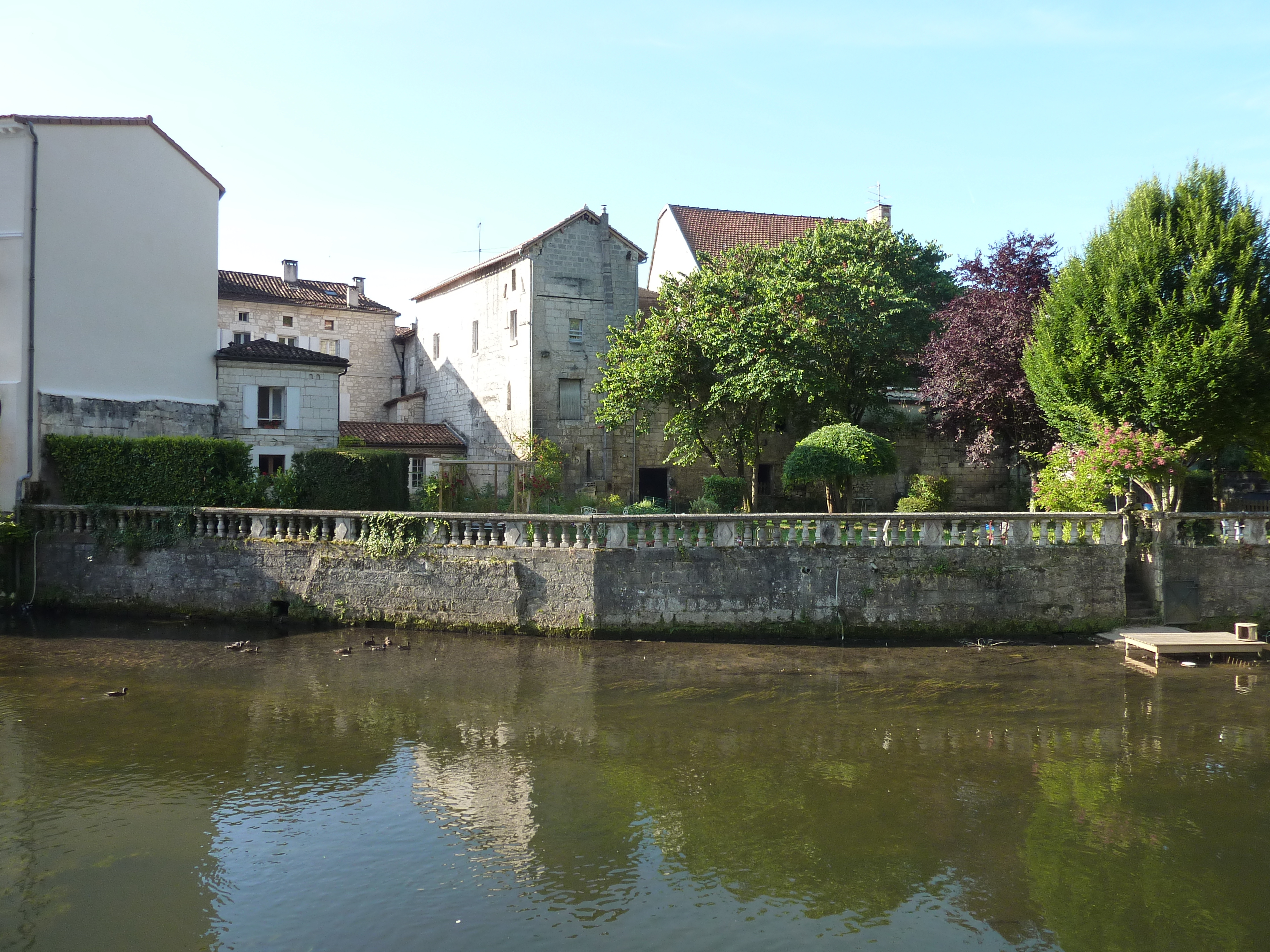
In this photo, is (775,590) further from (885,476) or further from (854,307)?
(885,476)

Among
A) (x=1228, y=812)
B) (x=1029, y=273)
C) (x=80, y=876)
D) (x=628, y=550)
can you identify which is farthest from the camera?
(x=1029, y=273)

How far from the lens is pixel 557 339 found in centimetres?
2922

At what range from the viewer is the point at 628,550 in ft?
51.3

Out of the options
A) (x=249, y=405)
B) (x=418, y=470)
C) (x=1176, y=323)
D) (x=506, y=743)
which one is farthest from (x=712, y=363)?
(x=506, y=743)

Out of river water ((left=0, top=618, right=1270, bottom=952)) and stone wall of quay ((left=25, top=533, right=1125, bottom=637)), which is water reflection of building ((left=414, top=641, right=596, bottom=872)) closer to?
river water ((left=0, top=618, right=1270, bottom=952))

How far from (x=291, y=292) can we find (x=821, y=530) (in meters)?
30.8

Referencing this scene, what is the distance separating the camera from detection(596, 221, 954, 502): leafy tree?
80.4ft

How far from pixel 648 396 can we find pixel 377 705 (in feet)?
53.0

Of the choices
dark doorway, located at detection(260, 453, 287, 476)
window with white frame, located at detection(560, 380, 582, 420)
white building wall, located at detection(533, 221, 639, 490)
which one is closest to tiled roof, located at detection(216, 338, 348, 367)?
dark doorway, located at detection(260, 453, 287, 476)

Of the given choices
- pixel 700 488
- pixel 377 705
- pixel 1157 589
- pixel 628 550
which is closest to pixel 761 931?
pixel 377 705

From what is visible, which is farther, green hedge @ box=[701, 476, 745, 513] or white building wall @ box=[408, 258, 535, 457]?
white building wall @ box=[408, 258, 535, 457]

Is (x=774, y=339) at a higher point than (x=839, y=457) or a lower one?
higher

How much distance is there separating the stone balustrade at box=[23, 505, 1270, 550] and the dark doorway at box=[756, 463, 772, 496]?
527 inches

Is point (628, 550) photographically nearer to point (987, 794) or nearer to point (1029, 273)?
point (987, 794)
